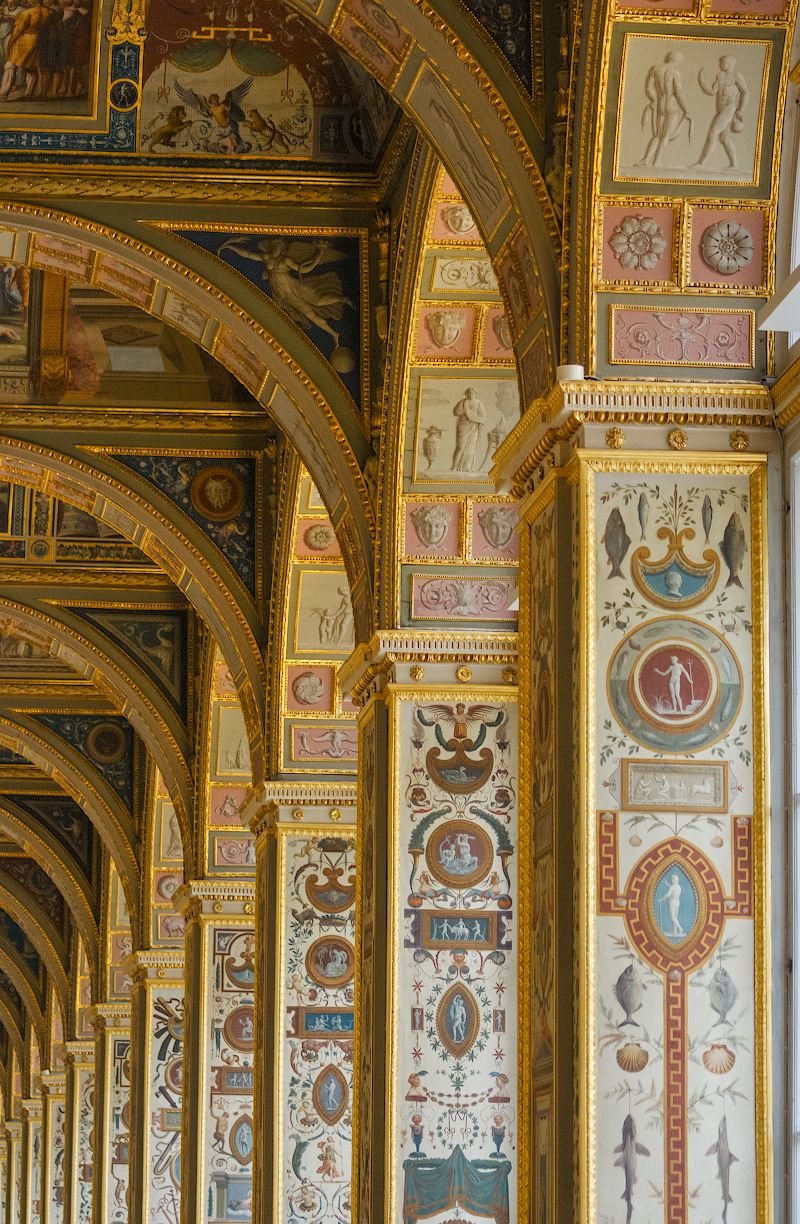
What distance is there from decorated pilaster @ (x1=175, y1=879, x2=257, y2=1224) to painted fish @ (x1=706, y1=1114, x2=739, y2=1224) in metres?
11.9

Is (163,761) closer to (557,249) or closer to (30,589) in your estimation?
(30,589)

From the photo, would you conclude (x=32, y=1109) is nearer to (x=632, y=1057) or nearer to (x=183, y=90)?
(x=183, y=90)

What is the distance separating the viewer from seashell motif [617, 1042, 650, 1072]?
Answer: 8766 millimetres

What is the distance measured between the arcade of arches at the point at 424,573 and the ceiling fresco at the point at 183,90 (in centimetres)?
2

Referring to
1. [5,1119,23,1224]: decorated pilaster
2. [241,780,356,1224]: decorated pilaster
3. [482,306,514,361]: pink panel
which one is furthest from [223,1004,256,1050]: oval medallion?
[5,1119,23,1224]: decorated pilaster

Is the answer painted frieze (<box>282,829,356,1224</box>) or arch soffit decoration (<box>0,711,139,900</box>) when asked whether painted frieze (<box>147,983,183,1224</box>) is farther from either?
painted frieze (<box>282,829,356,1224</box>)

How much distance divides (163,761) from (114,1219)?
7.89 metres

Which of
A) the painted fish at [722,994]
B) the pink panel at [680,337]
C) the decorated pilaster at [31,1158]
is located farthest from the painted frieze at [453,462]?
the decorated pilaster at [31,1158]

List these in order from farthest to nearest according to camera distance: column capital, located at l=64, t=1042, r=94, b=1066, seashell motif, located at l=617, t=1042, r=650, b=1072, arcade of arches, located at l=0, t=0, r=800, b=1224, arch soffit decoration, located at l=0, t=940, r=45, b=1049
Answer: arch soffit decoration, located at l=0, t=940, r=45, b=1049 → column capital, located at l=64, t=1042, r=94, b=1066 → arcade of arches, located at l=0, t=0, r=800, b=1224 → seashell motif, located at l=617, t=1042, r=650, b=1072

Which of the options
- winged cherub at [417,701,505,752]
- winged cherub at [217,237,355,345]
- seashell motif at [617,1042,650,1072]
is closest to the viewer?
seashell motif at [617,1042,650,1072]

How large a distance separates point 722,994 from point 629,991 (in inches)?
13.7

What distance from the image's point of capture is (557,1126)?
28.9 ft

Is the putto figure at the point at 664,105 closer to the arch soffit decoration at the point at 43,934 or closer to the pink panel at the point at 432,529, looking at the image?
the pink panel at the point at 432,529

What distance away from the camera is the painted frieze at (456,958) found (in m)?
12.8
